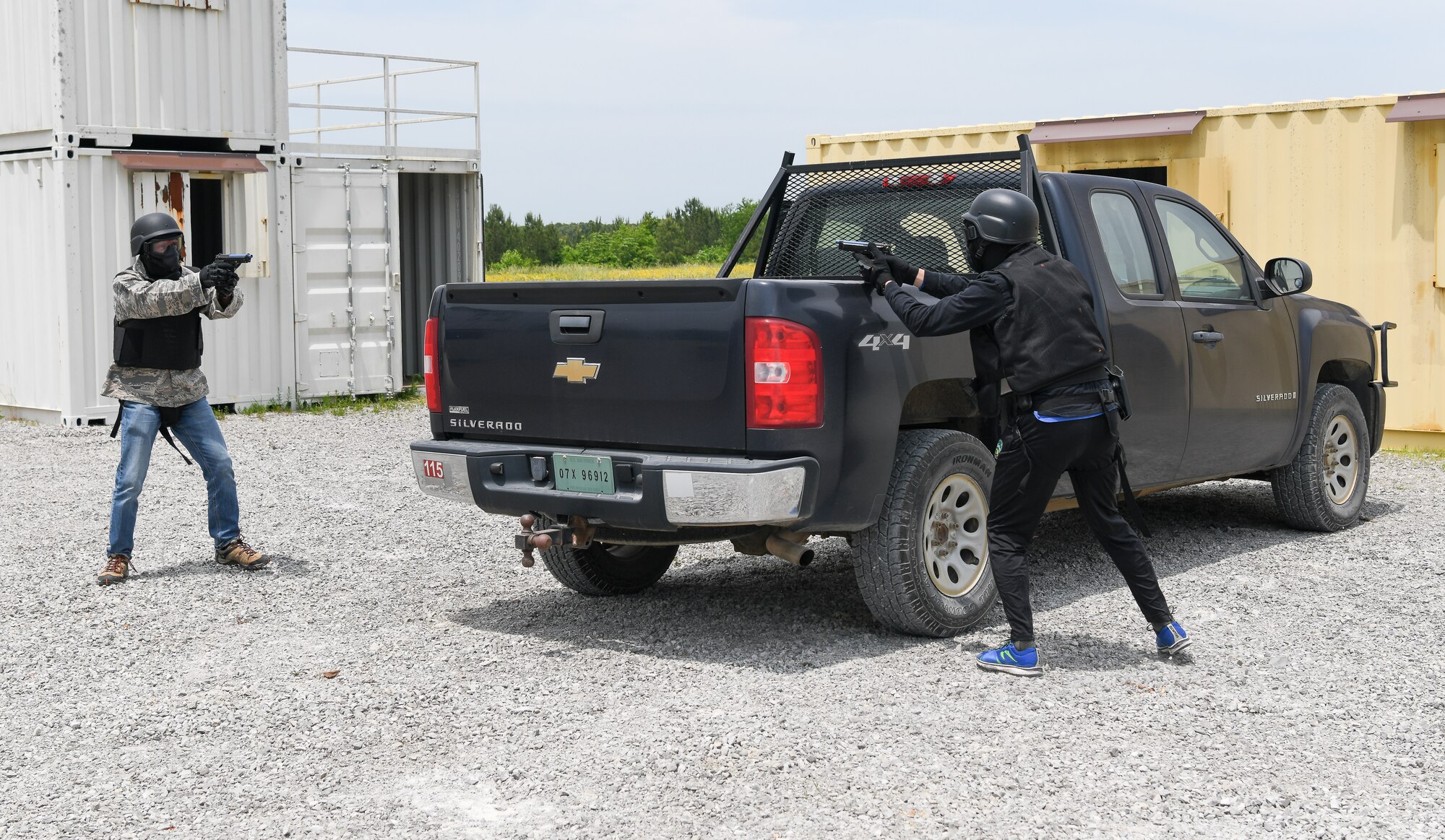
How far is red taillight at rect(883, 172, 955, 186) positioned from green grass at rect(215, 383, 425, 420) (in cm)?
991

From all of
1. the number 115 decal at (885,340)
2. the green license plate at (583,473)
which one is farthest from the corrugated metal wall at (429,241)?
the number 115 decal at (885,340)

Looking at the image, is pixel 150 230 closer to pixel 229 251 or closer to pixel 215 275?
pixel 215 275

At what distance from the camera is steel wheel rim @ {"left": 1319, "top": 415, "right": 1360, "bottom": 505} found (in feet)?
27.2

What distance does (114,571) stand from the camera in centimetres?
731

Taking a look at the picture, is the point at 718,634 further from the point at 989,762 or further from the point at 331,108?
the point at 331,108

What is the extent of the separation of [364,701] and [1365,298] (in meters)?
9.67

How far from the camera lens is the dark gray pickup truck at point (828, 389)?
530 cm

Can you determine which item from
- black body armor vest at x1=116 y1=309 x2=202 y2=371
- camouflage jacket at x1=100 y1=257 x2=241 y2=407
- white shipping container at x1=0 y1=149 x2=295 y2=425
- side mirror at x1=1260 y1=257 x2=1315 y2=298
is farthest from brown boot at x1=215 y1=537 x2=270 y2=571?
white shipping container at x1=0 y1=149 x2=295 y2=425

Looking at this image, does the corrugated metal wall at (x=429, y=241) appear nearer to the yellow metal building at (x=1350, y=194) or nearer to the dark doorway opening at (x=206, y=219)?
the dark doorway opening at (x=206, y=219)

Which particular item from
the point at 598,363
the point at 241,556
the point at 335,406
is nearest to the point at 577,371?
the point at 598,363

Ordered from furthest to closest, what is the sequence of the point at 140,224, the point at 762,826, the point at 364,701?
the point at 140,224, the point at 364,701, the point at 762,826

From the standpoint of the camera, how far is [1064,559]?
25.0 ft

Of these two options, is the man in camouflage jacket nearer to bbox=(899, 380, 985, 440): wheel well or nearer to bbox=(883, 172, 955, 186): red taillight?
bbox=(883, 172, 955, 186): red taillight

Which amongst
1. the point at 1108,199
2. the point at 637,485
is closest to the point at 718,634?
the point at 637,485
